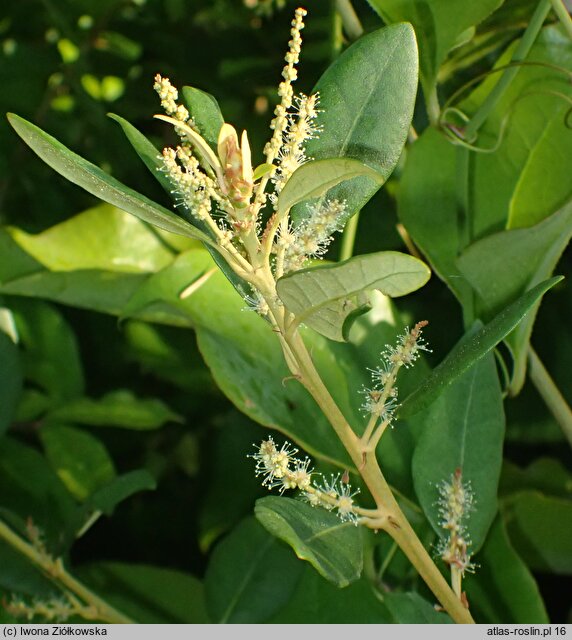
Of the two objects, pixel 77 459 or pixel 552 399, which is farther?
pixel 77 459

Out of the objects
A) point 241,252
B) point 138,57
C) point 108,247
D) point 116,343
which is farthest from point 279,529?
point 138,57

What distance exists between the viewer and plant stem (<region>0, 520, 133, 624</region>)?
57cm

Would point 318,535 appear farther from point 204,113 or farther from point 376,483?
point 204,113

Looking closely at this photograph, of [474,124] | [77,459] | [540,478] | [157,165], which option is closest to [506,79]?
[474,124]

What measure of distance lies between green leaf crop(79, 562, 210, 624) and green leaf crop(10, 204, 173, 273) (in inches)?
10.3

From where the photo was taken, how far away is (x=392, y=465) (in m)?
0.58

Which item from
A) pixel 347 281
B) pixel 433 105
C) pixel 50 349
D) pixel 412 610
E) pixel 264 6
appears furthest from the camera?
pixel 264 6

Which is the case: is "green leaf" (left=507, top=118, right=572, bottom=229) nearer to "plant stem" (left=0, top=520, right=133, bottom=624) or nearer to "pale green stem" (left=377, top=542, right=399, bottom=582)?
"pale green stem" (left=377, top=542, right=399, bottom=582)

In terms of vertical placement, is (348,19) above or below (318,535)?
above

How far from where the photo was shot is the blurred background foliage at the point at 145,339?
0.74 meters

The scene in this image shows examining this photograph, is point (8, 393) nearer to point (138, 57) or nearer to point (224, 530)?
point (224, 530)

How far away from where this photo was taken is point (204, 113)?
427 mm

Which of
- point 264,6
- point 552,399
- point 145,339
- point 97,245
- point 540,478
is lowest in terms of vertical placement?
point 540,478

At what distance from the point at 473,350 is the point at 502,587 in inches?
9.4
